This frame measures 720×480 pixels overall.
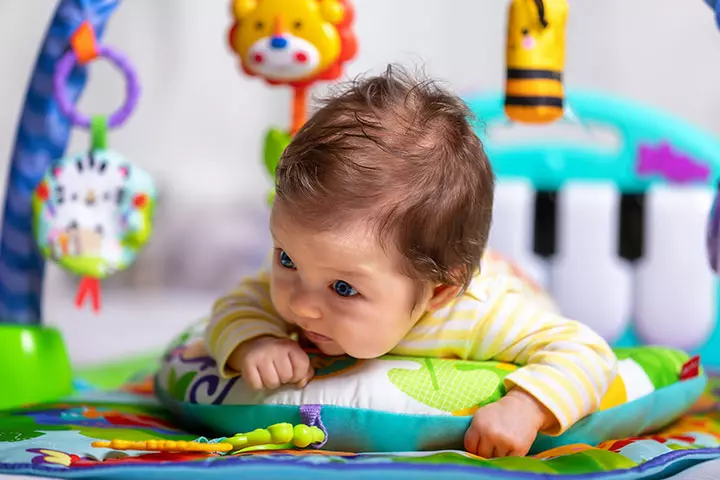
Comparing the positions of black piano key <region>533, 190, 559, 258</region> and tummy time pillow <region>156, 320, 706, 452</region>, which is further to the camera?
black piano key <region>533, 190, 559, 258</region>

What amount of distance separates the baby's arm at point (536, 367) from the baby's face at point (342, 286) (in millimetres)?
104

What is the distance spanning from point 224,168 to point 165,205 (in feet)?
0.69

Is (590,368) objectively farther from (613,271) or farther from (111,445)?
(613,271)

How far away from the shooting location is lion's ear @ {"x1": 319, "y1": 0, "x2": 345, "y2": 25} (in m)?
1.16

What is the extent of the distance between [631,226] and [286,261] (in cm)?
95

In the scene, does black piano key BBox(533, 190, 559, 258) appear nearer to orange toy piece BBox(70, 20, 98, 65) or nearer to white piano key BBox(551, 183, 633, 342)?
white piano key BBox(551, 183, 633, 342)

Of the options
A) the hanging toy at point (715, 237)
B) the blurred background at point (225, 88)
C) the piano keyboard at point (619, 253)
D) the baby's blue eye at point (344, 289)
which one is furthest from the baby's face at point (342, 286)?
the blurred background at point (225, 88)

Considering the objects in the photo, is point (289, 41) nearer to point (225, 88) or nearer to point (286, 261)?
point (286, 261)

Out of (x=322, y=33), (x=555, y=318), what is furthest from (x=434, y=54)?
(x=555, y=318)

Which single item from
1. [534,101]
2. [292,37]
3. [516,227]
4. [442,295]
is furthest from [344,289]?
[516,227]

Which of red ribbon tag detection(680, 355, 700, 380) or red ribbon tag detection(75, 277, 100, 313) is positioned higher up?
red ribbon tag detection(75, 277, 100, 313)

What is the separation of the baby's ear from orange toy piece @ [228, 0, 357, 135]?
1.15 feet

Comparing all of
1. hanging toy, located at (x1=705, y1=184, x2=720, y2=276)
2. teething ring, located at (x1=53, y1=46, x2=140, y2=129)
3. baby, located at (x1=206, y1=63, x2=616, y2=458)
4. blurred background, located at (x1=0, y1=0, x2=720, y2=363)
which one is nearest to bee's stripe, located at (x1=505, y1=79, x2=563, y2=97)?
baby, located at (x1=206, y1=63, x2=616, y2=458)

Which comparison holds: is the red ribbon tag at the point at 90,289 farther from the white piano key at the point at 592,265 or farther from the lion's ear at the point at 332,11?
the white piano key at the point at 592,265
